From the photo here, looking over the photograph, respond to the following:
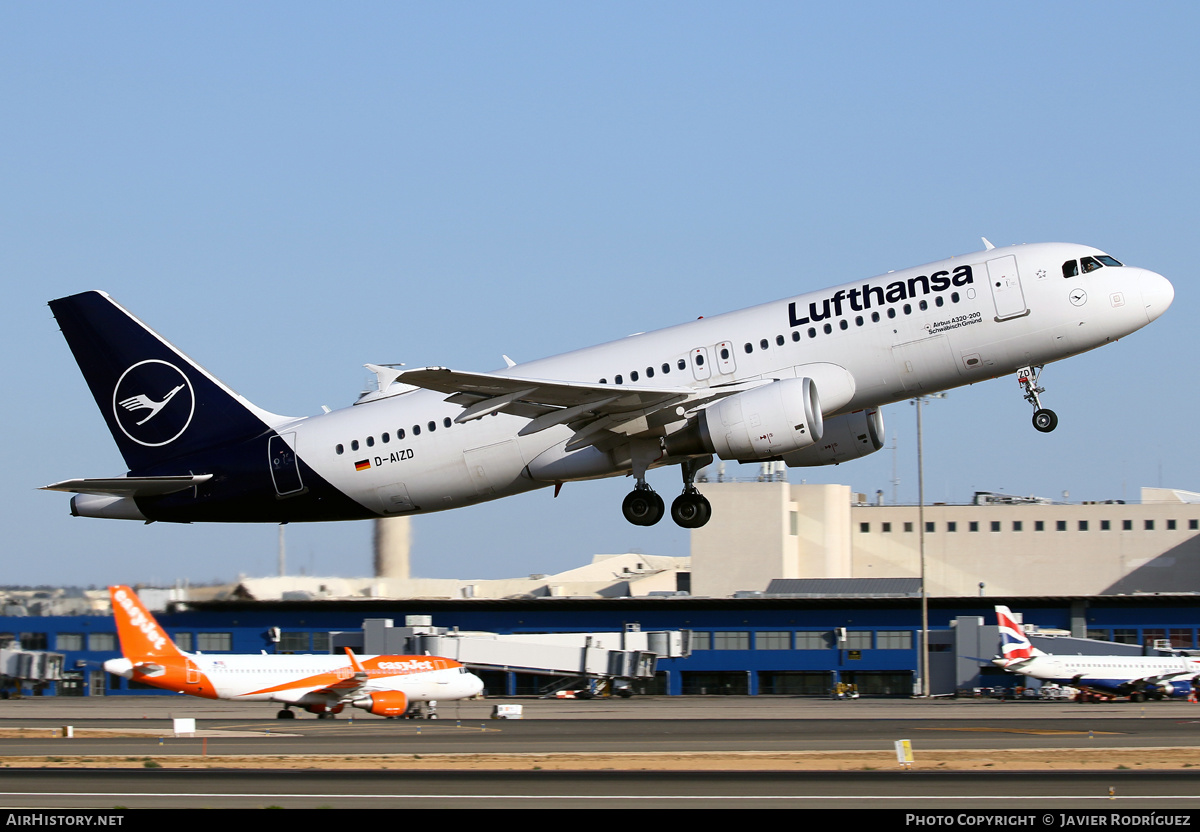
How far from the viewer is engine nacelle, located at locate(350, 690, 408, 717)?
56.5 metres

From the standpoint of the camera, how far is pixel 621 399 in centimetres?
3419

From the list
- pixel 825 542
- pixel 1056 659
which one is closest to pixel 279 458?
pixel 1056 659

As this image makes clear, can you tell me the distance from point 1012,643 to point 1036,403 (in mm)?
39210

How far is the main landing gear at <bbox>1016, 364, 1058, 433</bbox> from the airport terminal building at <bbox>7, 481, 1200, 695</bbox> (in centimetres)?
4528

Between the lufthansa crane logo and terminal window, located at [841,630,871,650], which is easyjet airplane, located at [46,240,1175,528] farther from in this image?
terminal window, located at [841,630,871,650]

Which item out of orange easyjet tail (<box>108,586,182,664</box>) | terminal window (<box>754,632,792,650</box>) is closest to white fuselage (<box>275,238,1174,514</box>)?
orange easyjet tail (<box>108,586,182,664</box>)

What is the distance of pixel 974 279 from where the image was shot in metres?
34.4

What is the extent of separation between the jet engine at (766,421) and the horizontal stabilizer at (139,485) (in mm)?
14088

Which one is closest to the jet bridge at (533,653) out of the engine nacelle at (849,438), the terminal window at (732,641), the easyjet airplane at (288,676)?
the terminal window at (732,641)

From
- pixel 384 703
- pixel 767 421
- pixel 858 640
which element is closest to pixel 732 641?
pixel 858 640

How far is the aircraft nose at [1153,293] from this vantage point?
34344 mm

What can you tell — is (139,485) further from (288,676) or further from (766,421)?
(288,676)

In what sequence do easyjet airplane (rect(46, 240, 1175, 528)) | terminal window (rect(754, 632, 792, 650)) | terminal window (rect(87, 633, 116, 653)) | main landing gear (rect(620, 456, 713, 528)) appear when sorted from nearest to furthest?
1. easyjet airplane (rect(46, 240, 1175, 528))
2. main landing gear (rect(620, 456, 713, 528))
3. terminal window (rect(87, 633, 116, 653))
4. terminal window (rect(754, 632, 792, 650))
